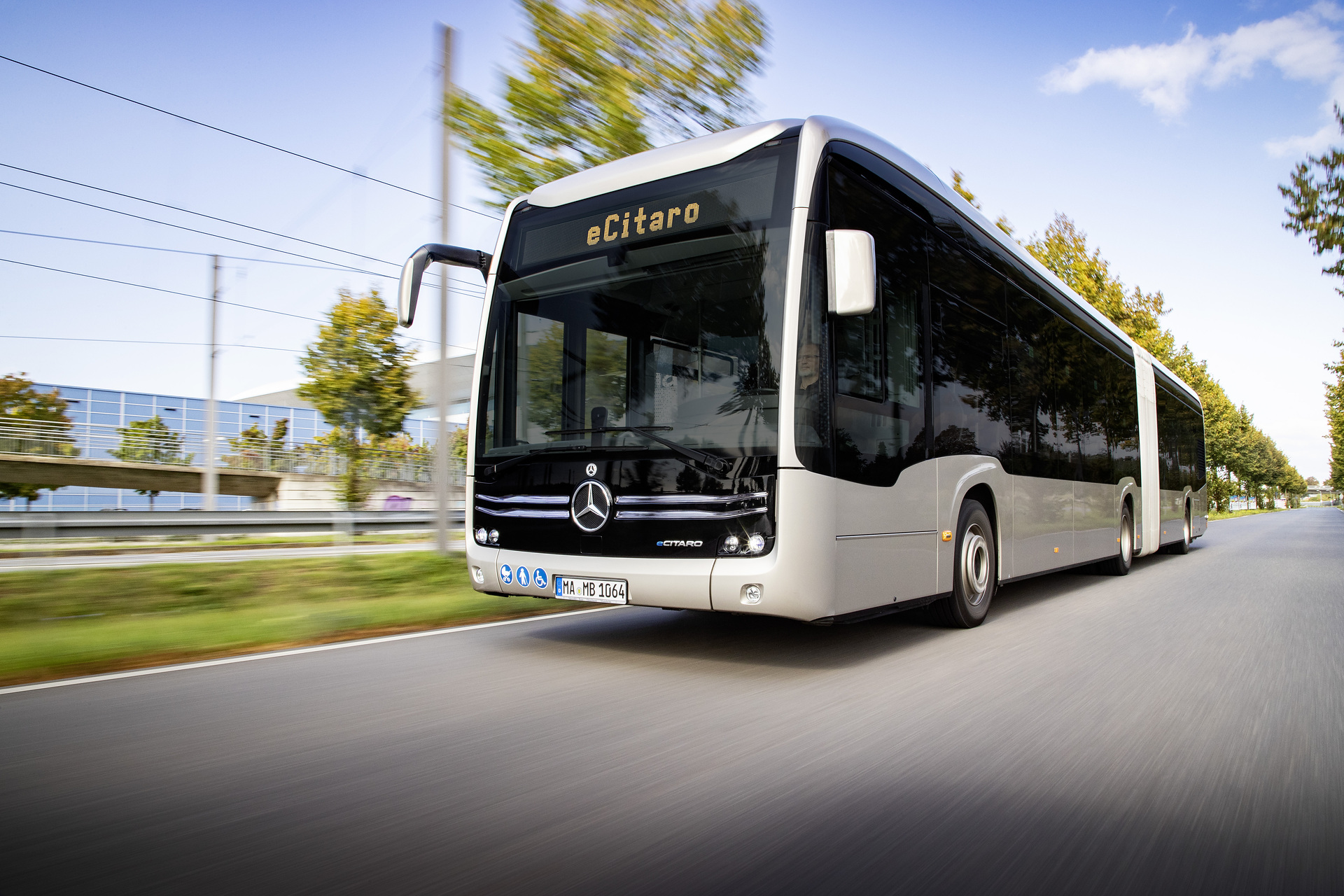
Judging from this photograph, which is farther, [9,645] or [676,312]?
[9,645]

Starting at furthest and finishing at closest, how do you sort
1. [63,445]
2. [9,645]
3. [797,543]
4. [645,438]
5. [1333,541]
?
[63,445] < [1333,541] < [9,645] < [645,438] < [797,543]

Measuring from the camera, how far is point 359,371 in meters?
33.3

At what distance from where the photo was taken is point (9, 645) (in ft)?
19.2

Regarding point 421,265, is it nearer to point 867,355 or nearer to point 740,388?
point 740,388

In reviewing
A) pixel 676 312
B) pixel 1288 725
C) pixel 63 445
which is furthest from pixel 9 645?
pixel 63 445

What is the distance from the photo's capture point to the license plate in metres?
5.38

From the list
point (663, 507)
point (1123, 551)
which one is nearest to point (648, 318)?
point (663, 507)

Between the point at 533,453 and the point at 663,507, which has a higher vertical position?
the point at 533,453

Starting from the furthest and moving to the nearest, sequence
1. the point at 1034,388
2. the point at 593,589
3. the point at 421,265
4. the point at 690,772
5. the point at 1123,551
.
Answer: the point at 1123,551 → the point at 1034,388 → the point at 421,265 → the point at 593,589 → the point at 690,772

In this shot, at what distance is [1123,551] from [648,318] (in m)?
8.96

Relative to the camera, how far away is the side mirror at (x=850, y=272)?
5.03m

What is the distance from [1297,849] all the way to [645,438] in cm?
355

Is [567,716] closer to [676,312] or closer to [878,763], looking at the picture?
[878,763]

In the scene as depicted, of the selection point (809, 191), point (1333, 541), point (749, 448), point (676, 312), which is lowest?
point (1333, 541)
